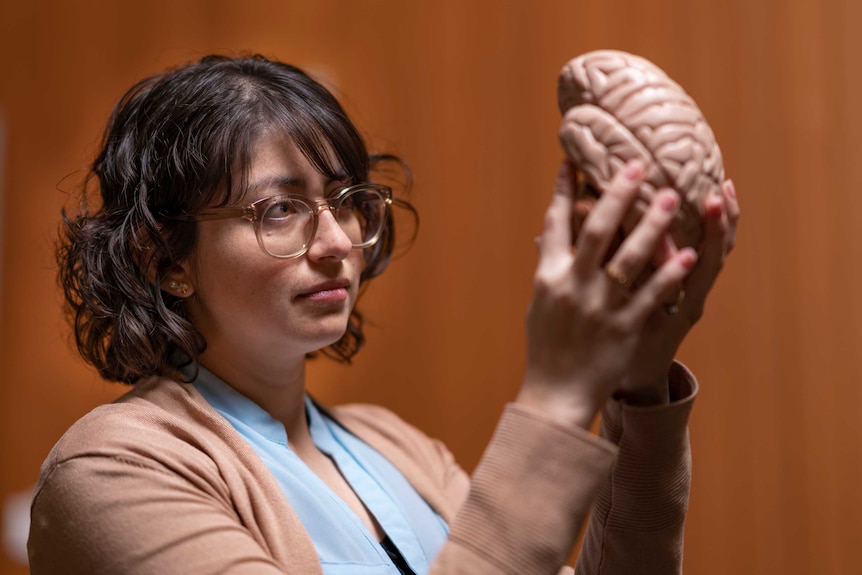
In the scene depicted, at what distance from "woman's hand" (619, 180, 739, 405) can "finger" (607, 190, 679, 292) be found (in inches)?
2.3

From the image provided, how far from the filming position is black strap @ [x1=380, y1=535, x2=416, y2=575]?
125 cm

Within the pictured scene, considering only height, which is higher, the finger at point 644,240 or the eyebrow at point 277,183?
the finger at point 644,240

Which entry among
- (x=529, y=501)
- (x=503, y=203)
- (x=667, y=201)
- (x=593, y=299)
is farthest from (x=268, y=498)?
(x=503, y=203)

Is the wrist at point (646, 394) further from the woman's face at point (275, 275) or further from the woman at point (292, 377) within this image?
the woman's face at point (275, 275)

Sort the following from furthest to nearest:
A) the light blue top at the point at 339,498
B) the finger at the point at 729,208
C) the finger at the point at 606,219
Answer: the light blue top at the point at 339,498, the finger at the point at 729,208, the finger at the point at 606,219

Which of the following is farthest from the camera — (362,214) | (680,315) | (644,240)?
(362,214)

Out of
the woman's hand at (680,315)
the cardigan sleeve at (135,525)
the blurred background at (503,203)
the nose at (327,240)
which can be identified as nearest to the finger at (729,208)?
the woman's hand at (680,315)

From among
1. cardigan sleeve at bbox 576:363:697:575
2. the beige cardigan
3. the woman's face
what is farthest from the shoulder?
cardigan sleeve at bbox 576:363:697:575

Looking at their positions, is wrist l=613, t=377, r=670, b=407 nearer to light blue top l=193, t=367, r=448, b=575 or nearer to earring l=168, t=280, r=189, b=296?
light blue top l=193, t=367, r=448, b=575

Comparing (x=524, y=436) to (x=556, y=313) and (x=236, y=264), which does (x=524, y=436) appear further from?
(x=236, y=264)

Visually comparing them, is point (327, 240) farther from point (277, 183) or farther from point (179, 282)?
point (179, 282)

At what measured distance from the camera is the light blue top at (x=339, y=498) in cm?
118

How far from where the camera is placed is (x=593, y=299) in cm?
84

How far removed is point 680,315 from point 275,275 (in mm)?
548
